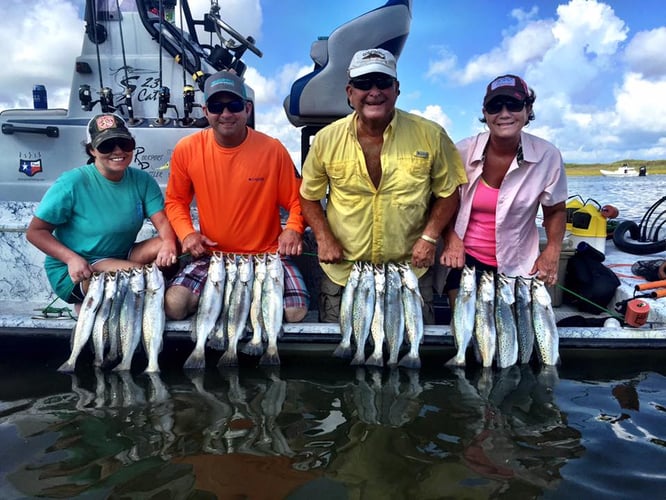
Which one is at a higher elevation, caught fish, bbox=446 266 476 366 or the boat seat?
the boat seat

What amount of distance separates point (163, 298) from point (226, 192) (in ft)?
3.47

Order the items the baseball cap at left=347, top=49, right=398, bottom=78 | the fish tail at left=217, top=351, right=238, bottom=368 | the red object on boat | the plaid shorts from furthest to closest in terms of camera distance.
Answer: the red object on boat
the plaid shorts
the fish tail at left=217, top=351, right=238, bottom=368
the baseball cap at left=347, top=49, right=398, bottom=78

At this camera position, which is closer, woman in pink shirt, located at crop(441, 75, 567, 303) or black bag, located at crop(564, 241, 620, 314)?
woman in pink shirt, located at crop(441, 75, 567, 303)

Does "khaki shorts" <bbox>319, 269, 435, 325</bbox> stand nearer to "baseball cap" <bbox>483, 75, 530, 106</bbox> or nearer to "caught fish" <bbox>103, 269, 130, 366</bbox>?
"baseball cap" <bbox>483, 75, 530, 106</bbox>

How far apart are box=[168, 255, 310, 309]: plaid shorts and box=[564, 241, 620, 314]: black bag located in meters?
2.81

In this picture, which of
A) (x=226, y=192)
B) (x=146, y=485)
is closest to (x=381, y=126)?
(x=226, y=192)

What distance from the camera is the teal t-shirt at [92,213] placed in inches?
165

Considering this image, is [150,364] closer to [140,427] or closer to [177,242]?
[140,427]

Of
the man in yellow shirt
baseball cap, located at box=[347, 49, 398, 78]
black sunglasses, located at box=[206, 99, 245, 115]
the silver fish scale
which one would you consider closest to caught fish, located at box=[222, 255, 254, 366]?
the silver fish scale

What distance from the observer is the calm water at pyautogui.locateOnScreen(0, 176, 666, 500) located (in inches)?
105

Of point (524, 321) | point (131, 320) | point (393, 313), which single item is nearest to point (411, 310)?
point (393, 313)

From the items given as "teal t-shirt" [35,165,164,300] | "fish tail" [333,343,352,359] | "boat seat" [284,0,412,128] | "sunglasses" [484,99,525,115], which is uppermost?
"boat seat" [284,0,412,128]

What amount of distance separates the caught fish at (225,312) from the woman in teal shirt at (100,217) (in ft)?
1.67

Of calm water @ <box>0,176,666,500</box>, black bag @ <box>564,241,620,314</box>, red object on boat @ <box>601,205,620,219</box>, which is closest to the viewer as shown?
calm water @ <box>0,176,666,500</box>
